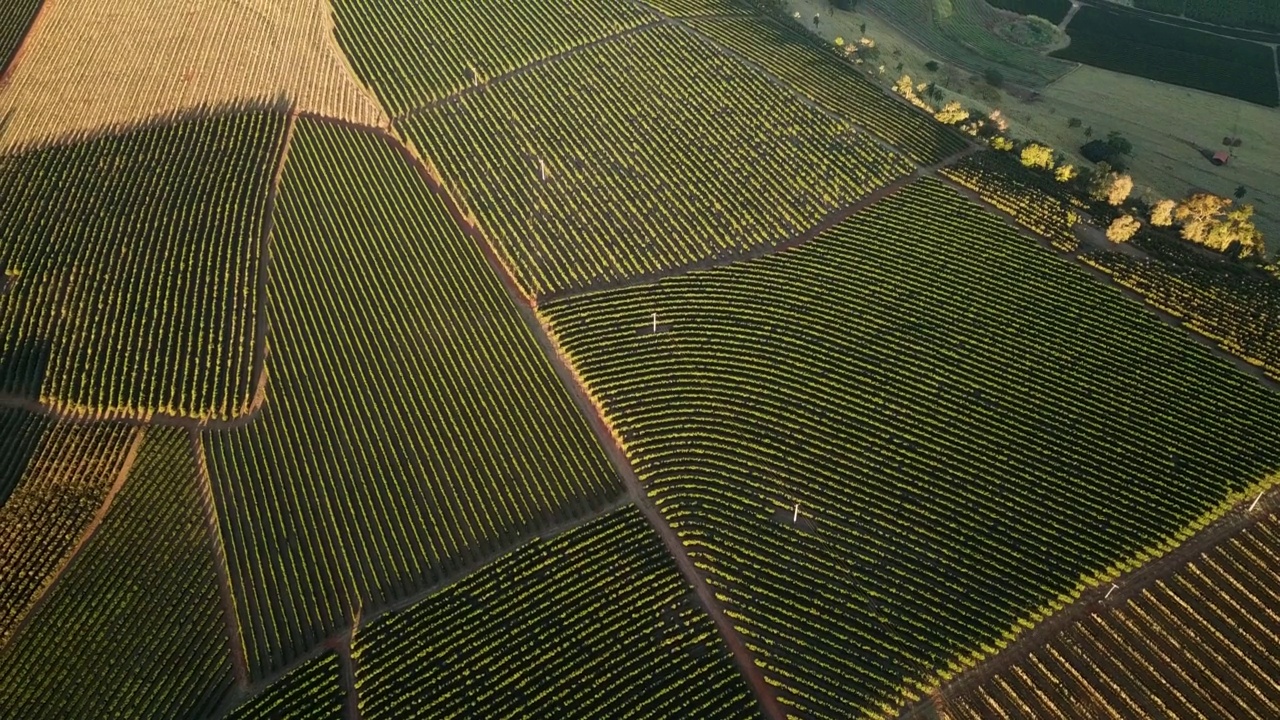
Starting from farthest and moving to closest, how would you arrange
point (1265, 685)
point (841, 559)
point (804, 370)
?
point (804, 370) → point (841, 559) → point (1265, 685)

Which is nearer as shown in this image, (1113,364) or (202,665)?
(202,665)

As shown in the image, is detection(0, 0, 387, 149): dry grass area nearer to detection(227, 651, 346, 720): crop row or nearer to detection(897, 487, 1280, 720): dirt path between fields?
detection(227, 651, 346, 720): crop row

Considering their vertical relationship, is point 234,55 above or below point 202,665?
above

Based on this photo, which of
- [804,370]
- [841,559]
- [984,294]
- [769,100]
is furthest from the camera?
[769,100]

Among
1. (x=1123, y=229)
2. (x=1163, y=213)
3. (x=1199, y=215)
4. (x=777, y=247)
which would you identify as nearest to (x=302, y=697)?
(x=777, y=247)

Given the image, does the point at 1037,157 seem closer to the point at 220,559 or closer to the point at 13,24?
the point at 220,559

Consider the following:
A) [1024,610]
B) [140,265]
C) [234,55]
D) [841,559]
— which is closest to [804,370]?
[841,559]

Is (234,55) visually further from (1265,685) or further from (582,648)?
(1265,685)
